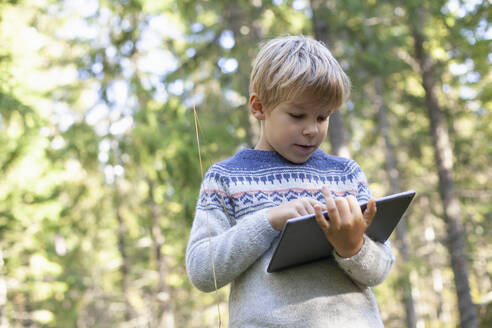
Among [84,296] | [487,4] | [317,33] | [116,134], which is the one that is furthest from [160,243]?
[487,4]

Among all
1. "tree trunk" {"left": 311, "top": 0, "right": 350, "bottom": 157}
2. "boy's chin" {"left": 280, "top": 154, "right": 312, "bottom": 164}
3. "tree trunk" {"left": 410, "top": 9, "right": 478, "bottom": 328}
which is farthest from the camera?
"tree trunk" {"left": 410, "top": 9, "right": 478, "bottom": 328}

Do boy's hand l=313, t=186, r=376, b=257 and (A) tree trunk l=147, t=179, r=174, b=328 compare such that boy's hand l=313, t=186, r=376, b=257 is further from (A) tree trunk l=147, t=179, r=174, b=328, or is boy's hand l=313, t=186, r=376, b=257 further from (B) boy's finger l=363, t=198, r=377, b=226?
(A) tree trunk l=147, t=179, r=174, b=328

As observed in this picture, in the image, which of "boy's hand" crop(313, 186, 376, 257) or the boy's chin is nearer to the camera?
"boy's hand" crop(313, 186, 376, 257)

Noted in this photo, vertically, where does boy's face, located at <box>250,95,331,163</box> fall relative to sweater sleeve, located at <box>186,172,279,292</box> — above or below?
above

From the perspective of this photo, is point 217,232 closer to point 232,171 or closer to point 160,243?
point 232,171

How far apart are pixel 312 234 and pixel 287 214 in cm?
11

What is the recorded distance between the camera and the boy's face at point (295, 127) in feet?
5.46

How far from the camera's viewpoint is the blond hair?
1.62 metres

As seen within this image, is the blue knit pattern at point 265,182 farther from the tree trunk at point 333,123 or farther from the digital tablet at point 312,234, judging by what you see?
the tree trunk at point 333,123

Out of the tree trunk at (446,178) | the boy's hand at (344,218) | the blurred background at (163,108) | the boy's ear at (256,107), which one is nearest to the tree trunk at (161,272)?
the blurred background at (163,108)

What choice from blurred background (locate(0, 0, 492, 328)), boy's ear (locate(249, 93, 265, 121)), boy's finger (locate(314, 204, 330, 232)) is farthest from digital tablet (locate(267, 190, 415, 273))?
blurred background (locate(0, 0, 492, 328))

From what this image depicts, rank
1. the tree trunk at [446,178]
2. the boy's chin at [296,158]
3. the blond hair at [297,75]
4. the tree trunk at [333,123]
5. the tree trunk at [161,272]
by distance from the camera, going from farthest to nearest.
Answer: the tree trunk at [161,272] < the tree trunk at [446,178] < the tree trunk at [333,123] < the boy's chin at [296,158] < the blond hair at [297,75]

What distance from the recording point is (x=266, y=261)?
162 cm

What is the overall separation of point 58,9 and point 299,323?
40.0 ft
